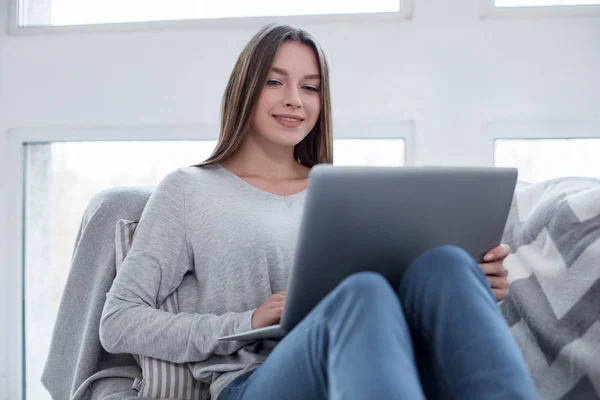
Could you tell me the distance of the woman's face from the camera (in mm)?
1325

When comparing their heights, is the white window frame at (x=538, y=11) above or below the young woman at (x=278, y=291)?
above

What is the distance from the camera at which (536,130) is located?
1.97 metres

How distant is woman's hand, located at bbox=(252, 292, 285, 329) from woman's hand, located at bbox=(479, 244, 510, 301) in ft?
1.09

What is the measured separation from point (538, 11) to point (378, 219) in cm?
141

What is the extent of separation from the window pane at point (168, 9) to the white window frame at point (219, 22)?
1.7 inches

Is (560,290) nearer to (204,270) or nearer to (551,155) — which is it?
(204,270)

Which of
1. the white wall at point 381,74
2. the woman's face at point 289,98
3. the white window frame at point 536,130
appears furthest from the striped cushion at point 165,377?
the white window frame at point 536,130

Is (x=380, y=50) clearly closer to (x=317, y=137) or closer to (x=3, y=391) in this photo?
(x=317, y=137)

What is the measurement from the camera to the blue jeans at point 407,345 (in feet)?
2.30

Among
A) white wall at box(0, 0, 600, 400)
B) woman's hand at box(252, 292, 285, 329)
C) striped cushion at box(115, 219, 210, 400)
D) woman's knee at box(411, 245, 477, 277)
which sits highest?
white wall at box(0, 0, 600, 400)

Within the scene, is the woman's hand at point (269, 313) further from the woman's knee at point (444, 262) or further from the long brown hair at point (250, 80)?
the long brown hair at point (250, 80)

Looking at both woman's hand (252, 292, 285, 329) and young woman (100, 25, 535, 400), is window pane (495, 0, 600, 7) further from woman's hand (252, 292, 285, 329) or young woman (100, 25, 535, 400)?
woman's hand (252, 292, 285, 329)

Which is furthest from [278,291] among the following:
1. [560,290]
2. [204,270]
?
[560,290]

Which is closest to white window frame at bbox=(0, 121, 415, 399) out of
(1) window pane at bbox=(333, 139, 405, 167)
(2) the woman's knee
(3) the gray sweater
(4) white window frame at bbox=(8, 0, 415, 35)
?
(4) white window frame at bbox=(8, 0, 415, 35)
